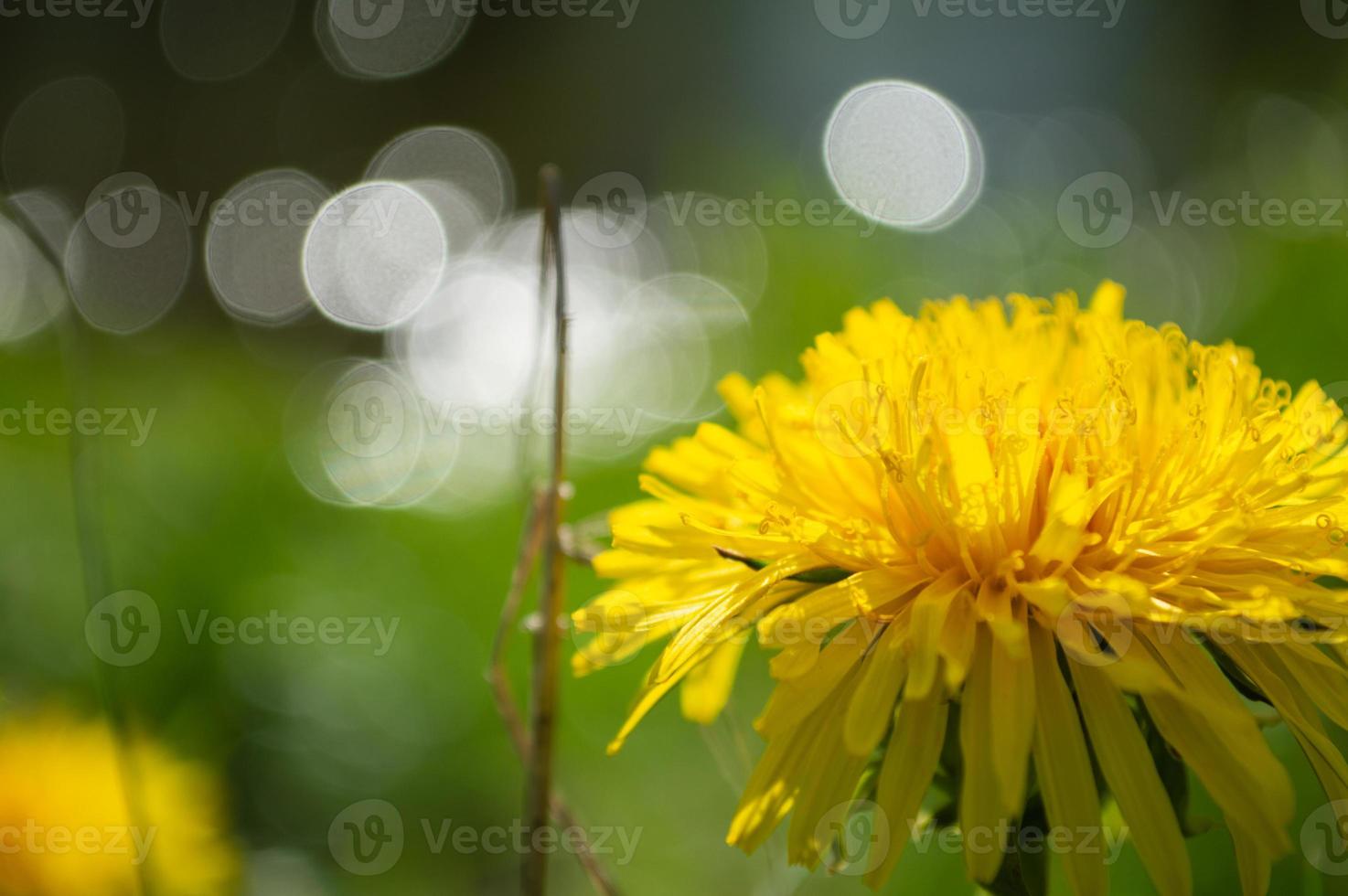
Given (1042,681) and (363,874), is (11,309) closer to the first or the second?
(363,874)

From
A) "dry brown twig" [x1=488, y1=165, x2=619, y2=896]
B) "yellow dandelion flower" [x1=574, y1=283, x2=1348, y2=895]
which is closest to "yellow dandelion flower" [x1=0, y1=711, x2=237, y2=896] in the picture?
"dry brown twig" [x1=488, y1=165, x2=619, y2=896]

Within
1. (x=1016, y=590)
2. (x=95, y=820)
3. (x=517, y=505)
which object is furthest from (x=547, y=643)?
(x=517, y=505)

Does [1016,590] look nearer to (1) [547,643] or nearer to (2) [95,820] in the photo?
(1) [547,643]

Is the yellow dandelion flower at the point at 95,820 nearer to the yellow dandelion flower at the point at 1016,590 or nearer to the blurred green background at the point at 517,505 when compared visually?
the blurred green background at the point at 517,505

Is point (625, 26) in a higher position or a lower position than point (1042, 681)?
higher

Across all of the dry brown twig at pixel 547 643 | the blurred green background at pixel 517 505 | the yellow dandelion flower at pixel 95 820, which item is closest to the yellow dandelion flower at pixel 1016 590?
the dry brown twig at pixel 547 643

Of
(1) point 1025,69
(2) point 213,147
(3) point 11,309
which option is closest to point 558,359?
(3) point 11,309
